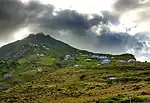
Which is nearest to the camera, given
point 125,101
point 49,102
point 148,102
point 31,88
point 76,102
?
point 148,102

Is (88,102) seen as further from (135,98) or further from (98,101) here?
(135,98)

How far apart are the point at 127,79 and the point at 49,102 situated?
74116 millimetres

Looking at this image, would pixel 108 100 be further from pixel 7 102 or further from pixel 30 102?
pixel 7 102

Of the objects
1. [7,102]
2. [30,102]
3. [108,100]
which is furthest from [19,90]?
[108,100]

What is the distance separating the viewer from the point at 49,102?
408ft

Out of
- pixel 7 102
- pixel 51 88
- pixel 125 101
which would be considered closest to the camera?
pixel 125 101

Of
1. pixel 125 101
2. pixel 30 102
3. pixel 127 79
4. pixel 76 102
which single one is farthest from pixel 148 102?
pixel 127 79

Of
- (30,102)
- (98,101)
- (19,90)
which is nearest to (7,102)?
(30,102)

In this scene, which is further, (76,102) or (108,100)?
(76,102)

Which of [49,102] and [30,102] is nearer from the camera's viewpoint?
[49,102]

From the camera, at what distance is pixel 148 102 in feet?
297

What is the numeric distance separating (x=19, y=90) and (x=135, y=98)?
109 meters

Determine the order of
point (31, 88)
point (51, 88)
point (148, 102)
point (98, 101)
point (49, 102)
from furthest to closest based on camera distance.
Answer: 1. point (31, 88)
2. point (51, 88)
3. point (49, 102)
4. point (98, 101)
5. point (148, 102)

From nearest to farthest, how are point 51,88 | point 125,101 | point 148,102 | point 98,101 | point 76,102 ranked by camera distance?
point 148,102 → point 125,101 → point 98,101 → point 76,102 → point 51,88
